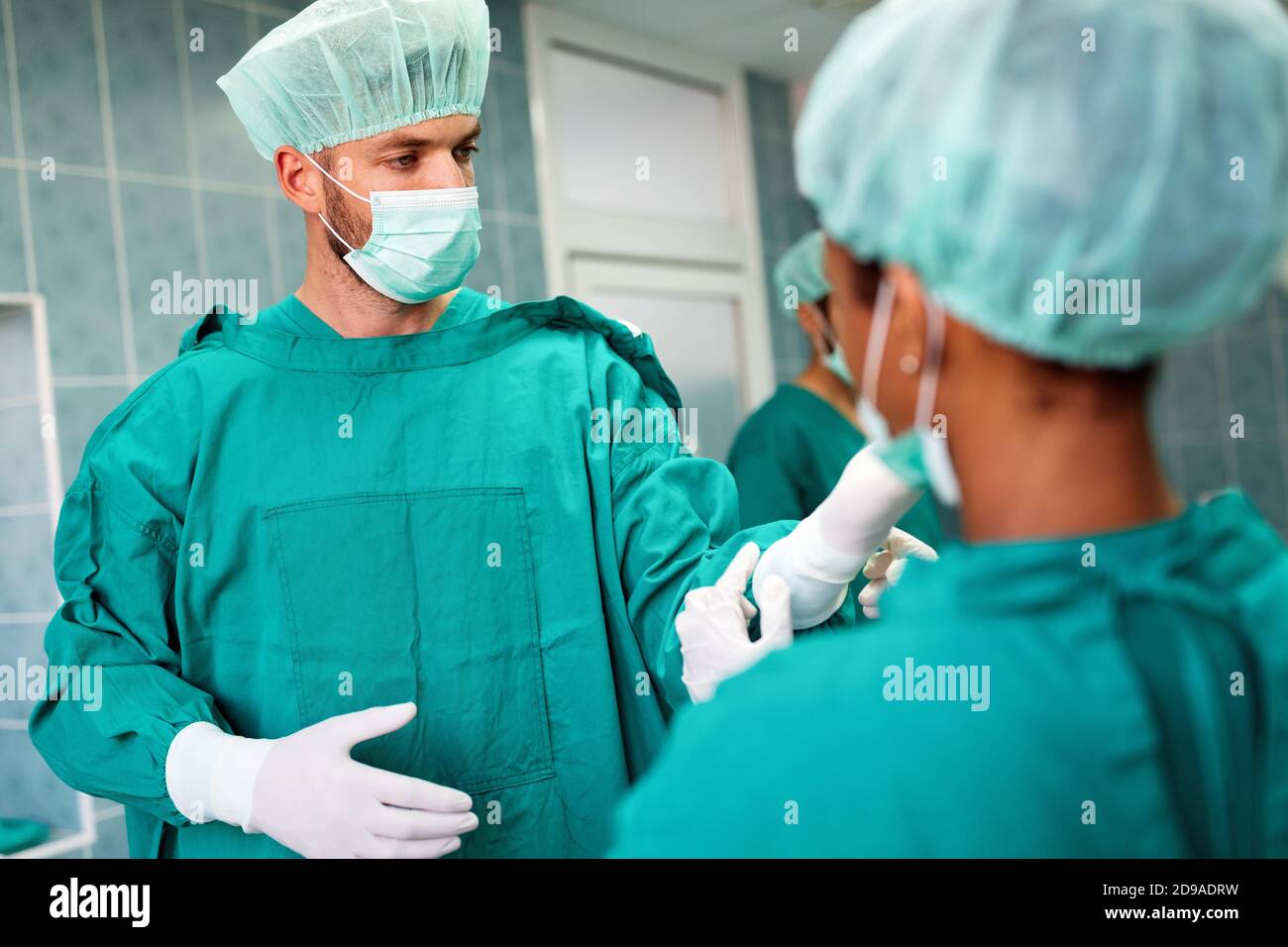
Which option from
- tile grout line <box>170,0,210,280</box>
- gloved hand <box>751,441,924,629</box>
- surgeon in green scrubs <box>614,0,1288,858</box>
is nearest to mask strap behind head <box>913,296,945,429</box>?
surgeon in green scrubs <box>614,0,1288,858</box>

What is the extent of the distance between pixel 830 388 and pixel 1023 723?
6.25 feet

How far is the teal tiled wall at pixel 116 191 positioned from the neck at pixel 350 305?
1165mm

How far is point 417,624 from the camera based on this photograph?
4.25 ft

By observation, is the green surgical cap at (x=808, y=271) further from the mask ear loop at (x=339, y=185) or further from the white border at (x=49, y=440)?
the white border at (x=49, y=440)

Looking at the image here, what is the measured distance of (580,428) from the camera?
4.41 ft

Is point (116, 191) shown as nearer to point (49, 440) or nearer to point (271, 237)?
point (271, 237)

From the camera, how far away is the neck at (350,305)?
1400 millimetres

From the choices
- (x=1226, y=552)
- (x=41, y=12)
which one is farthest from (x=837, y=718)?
(x=41, y=12)

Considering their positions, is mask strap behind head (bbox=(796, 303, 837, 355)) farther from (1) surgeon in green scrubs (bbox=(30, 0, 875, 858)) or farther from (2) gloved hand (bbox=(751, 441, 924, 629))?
(2) gloved hand (bbox=(751, 441, 924, 629))

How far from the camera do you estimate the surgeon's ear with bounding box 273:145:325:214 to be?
141 centimetres

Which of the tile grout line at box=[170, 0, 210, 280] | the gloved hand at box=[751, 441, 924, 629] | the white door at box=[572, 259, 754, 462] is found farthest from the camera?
the white door at box=[572, 259, 754, 462]

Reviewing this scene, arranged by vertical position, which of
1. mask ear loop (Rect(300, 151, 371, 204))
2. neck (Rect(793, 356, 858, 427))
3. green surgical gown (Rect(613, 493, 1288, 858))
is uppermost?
mask ear loop (Rect(300, 151, 371, 204))

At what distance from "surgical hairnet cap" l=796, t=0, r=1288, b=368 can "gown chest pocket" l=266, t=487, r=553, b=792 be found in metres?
0.78

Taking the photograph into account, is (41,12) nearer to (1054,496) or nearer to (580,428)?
(580,428)
